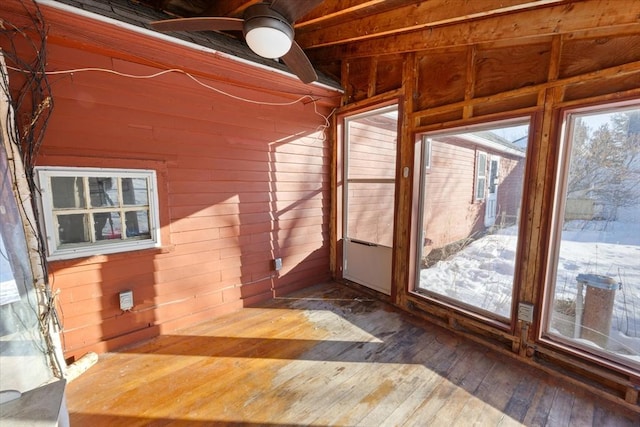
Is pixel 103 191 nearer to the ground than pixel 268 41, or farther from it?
nearer to the ground

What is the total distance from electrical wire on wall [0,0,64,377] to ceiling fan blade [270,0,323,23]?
5.50 feet

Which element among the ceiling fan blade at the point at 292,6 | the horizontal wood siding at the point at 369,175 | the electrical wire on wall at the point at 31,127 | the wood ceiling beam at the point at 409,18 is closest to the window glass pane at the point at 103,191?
the electrical wire on wall at the point at 31,127

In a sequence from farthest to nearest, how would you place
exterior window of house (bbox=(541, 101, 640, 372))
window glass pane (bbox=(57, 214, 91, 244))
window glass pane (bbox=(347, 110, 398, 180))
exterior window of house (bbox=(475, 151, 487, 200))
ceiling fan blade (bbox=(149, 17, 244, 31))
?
window glass pane (bbox=(347, 110, 398, 180)) < exterior window of house (bbox=(475, 151, 487, 200)) < window glass pane (bbox=(57, 214, 91, 244)) < exterior window of house (bbox=(541, 101, 640, 372)) < ceiling fan blade (bbox=(149, 17, 244, 31))

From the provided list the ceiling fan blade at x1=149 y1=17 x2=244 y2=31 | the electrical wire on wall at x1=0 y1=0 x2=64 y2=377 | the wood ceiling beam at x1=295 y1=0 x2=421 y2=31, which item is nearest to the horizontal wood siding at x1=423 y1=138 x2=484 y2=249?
the wood ceiling beam at x1=295 y1=0 x2=421 y2=31

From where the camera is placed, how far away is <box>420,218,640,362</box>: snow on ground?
6.20 ft

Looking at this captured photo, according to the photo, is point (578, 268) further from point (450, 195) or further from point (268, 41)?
point (268, 41)

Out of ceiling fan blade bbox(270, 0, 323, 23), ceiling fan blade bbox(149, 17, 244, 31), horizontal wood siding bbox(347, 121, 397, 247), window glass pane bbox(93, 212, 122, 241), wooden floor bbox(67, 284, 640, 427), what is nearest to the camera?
ceiling fan blade bbox(270, 0, 323, 23)

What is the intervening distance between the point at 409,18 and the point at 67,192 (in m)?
3.11

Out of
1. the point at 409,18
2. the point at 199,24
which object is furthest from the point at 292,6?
the point at 409,18

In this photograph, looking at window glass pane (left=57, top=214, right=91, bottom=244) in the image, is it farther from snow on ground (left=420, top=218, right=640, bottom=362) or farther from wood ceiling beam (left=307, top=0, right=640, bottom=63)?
snow on ground (left=420, top=218, right=640, bottom=362)

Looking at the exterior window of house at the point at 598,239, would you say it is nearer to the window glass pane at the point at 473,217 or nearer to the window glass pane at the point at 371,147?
the window glass pane at the point at 473,217

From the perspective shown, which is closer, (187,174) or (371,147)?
(187,174)

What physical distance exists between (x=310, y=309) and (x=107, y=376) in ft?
6.15

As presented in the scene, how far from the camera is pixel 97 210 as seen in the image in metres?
2.25
